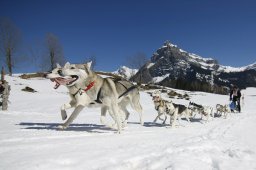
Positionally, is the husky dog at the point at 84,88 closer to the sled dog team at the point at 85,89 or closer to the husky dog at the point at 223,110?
the sled dog team at the point at 85,89

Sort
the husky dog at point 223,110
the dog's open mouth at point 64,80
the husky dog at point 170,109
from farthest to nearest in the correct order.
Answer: the husky dog at point 223,110 → the husky dog at point 170,109 → the dog's open mouth at point 64,80

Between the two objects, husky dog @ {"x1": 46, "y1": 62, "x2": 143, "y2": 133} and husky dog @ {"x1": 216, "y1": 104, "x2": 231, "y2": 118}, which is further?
husky dog @ {"x1": 216, "y1": 104, "x2": 231, "y2": 118}

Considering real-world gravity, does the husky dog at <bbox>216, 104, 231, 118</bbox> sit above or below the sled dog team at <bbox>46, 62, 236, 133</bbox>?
below

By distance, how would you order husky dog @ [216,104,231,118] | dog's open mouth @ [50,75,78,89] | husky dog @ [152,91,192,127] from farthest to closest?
husky dog @ [216,104,231,118]
husky dog @ [152,91,192,127]
dog's open mouth @ [50,75,78,89]

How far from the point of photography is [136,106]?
11.6 meters

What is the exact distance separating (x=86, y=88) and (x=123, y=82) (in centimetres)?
196

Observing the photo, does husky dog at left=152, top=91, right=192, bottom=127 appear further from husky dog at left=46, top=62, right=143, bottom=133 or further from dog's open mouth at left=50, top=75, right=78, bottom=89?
dog's open mouth at left=50, top=75, right=78, bottom=89

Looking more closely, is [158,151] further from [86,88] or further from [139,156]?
[86,88]

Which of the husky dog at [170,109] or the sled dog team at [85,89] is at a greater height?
the sled dog team at [85,89]

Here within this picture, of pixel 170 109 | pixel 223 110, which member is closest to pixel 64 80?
pixel 170 109

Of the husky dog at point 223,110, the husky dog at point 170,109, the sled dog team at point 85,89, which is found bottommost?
the husky dog at point 223,110

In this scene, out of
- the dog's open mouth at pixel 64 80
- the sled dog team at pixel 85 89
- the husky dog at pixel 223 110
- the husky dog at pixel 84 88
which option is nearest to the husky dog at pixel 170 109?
the sled dog team at pixel 85 89

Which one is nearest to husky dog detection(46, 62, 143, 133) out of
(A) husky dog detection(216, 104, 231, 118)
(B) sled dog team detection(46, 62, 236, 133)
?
(B) sled dog team detection(46, 62, 236, 133)

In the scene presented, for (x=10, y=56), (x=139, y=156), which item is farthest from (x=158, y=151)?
(x=10, y=56)
